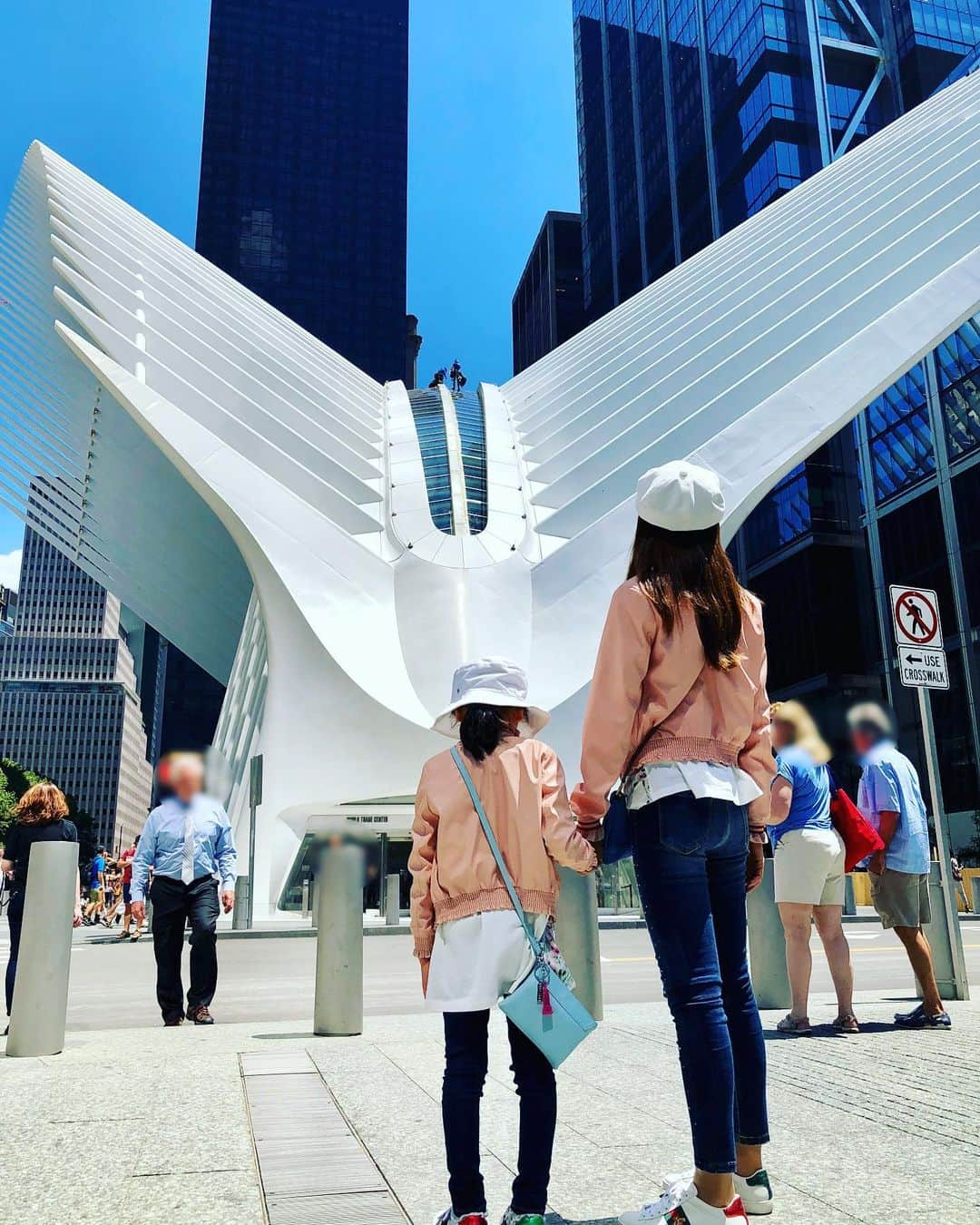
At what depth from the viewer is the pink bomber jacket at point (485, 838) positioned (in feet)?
9.37

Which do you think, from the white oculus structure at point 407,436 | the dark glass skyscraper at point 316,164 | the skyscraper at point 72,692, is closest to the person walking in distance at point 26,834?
the white oculus structure at point 407,436

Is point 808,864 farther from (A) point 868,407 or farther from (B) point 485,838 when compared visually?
(A) point 868,407

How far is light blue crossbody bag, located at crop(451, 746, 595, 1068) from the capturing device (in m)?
2.66

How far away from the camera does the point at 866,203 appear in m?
25.3

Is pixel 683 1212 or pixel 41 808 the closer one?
pixel 683 1212

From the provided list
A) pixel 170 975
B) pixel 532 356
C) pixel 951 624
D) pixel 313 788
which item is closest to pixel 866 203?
pixel 313 788

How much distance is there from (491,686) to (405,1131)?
1.66 meters

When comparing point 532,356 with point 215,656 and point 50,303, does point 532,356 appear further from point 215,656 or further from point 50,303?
point 50,303

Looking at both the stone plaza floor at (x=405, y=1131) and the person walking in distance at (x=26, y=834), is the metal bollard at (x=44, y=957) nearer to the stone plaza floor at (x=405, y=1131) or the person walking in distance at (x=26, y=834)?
the stone plaza floor at (x=405, y=1131)

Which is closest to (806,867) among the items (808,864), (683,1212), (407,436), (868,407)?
(808,864)

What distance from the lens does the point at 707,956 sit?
2627 mm

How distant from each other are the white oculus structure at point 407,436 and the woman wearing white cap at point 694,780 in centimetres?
1966

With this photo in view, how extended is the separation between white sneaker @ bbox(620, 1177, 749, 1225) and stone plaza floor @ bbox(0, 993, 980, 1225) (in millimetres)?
198

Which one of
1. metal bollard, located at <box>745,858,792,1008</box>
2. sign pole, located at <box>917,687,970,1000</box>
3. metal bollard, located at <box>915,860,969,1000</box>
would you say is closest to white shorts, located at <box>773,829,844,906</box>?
metal bollard, located at <box>745,858,792,1008</box>
